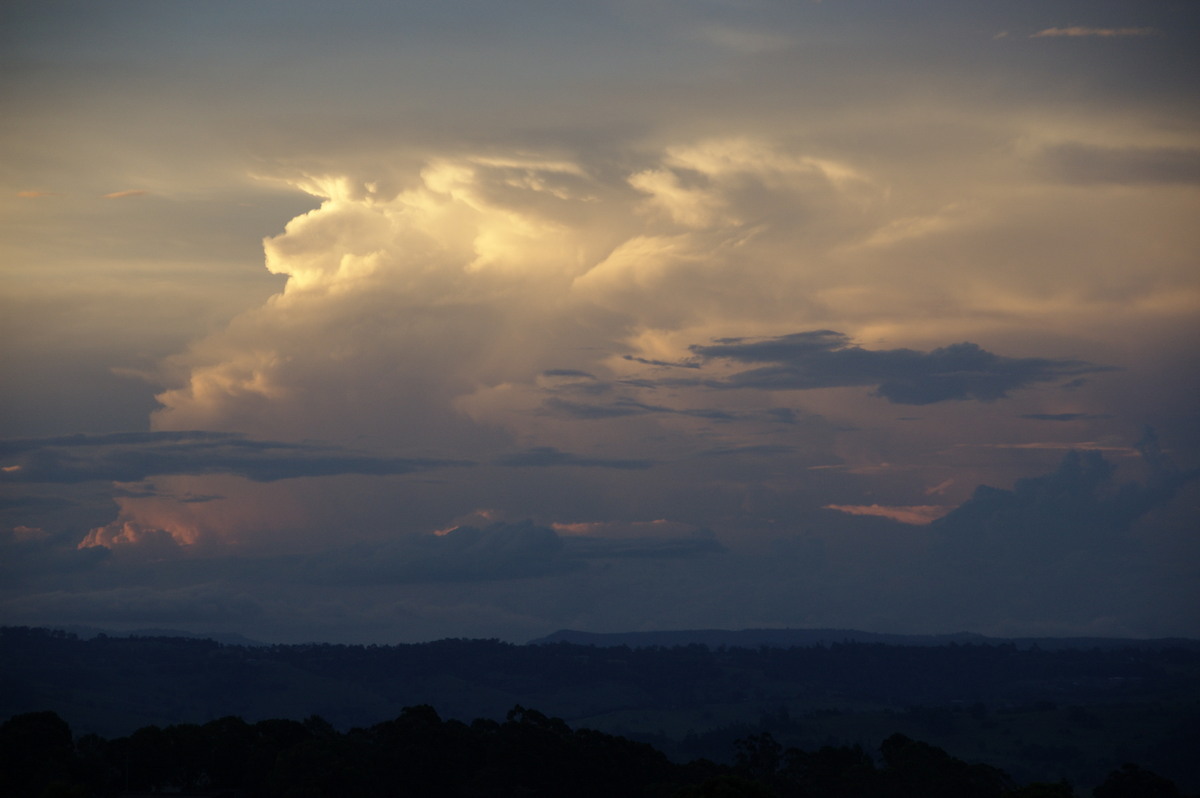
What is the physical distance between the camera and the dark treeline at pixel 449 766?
526 ft

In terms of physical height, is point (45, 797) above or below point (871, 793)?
above

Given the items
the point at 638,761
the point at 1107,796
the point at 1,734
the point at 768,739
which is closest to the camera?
the point at 1107,796

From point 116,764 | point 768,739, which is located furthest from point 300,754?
point 768,739

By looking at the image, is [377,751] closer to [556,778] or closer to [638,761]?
[556,778]

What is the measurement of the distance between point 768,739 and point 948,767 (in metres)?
31.3

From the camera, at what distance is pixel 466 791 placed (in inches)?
6698

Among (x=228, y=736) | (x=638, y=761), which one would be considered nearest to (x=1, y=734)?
(x=228, y=736)

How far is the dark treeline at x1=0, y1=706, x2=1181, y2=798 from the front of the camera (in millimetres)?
160250

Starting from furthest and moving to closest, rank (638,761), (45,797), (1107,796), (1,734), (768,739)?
(768,739) < (638,761) < (1,734) < (1107,796) < (45,797)

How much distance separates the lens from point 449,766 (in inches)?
6831

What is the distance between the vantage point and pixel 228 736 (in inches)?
6978

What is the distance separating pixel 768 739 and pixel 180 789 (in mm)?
91671

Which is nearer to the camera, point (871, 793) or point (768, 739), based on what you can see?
point (871, 793)

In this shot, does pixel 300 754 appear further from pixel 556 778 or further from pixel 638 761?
pixel 638 761
